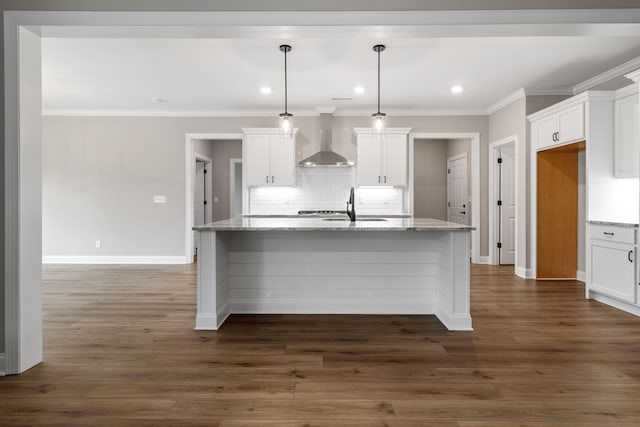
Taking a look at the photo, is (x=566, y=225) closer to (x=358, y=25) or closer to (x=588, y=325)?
(x=588, y=325)

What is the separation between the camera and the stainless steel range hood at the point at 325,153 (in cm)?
607

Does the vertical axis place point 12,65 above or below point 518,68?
below

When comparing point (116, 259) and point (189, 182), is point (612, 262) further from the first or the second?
point (116, 259)

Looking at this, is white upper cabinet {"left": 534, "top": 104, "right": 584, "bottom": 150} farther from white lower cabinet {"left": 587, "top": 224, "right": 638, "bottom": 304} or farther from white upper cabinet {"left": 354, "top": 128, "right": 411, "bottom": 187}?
white upper cabinet {"left": 354, "top": 128, "right": 411, "bottom": 187}

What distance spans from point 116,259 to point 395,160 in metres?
5.03

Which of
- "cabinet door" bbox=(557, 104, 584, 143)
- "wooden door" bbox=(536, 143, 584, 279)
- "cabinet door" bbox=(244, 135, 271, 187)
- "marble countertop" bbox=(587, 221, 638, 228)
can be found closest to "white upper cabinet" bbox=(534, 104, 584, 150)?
"cabinet door" bbox=(557, 104, 584, 143)

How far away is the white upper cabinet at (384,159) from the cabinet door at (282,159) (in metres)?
1.10

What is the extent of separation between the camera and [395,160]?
657cm

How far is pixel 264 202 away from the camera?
272 inches

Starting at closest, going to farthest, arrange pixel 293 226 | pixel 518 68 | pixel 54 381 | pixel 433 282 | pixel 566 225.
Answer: pixel 54 381 → pixel 293 226 → pixel 433 282 → pixel 518 68 → pixel 566 225

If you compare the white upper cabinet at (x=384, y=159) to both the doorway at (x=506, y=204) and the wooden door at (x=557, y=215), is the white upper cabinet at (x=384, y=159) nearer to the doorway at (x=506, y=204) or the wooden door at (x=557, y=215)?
the doorway at (x=506, y=204)

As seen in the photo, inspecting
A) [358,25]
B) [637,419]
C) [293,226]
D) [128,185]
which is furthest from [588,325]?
[128,185]

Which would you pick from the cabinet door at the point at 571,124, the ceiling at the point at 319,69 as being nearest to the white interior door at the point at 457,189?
the ceiling at the point at 319,69

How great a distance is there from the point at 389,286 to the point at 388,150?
10.7 ft
